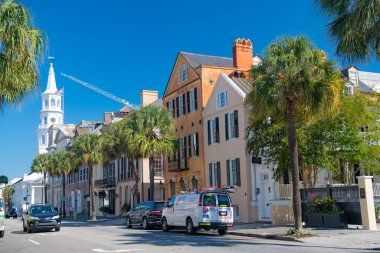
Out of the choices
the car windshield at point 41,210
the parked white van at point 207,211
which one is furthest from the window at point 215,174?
the car windshield at point 41,210

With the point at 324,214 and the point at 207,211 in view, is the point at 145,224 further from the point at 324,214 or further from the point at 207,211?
the point at 324,214

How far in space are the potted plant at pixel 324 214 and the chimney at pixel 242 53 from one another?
15425 millimetres

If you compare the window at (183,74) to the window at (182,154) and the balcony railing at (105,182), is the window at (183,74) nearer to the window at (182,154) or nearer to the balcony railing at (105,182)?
the window at (182,154)

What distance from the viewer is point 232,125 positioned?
3197cm

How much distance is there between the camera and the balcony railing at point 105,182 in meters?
55.1

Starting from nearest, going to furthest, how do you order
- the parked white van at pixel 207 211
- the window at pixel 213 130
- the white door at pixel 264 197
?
the parked white van at pixel 207 211, the white door at pixel 264 197, the window at pixel 213 130

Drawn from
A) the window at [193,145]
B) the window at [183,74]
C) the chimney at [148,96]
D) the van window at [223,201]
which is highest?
the chimney at [148,96]

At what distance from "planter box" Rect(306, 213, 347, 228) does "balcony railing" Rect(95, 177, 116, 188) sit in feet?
113

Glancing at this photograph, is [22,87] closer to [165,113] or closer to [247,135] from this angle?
[247,135]

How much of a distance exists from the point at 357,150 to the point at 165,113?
53.1 feet

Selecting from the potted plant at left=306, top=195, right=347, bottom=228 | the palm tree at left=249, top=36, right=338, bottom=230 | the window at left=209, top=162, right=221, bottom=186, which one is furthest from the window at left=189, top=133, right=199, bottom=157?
the palm tree at left=249, top=36, right=338, bottom=230

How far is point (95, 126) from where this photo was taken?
Result: 226 feet

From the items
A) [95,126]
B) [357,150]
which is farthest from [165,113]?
[95,126]

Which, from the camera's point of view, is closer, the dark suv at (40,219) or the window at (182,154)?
the dark suv at (40,219)
